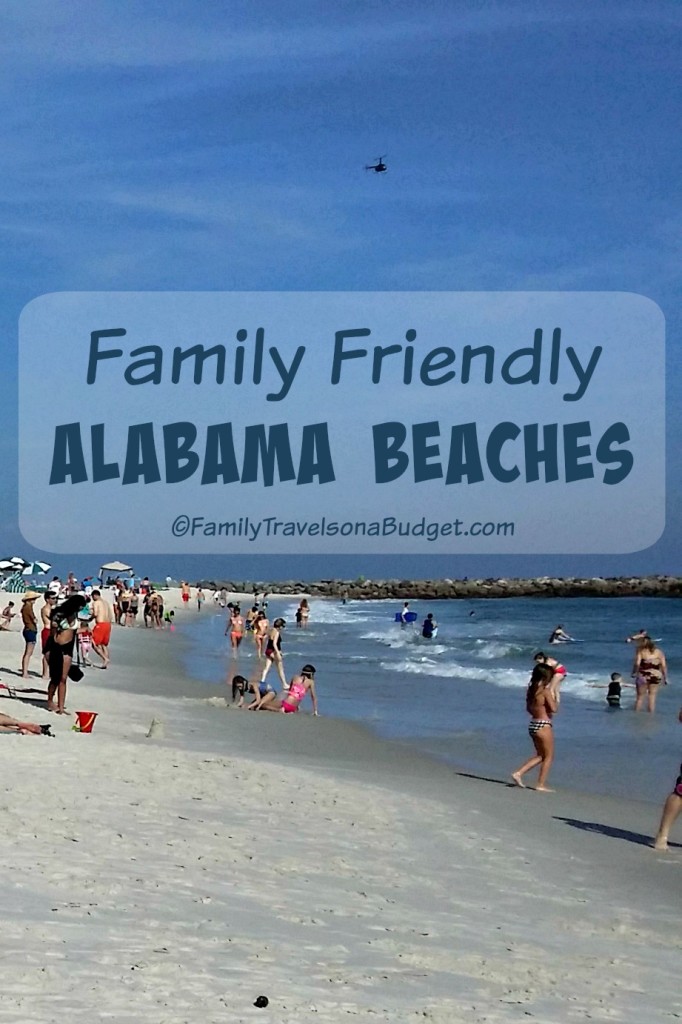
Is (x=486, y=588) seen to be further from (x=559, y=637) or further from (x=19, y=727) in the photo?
(x=19, y=727)

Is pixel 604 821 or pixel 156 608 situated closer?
pixel 604 821

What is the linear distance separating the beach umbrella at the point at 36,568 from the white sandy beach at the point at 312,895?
215 ft

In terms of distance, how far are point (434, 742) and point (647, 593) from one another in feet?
361

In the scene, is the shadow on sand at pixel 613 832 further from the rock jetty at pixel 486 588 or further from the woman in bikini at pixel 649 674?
the rock jetty at pixel 486 588

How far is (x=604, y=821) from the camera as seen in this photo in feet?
37.2

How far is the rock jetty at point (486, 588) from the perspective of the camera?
123 metres

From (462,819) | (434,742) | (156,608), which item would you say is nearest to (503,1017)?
(462,819)

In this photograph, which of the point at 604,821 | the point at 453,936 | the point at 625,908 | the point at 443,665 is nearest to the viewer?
the point at 453,936

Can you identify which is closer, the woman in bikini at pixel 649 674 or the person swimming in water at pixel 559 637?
the woman in bikini at pixel 649 674

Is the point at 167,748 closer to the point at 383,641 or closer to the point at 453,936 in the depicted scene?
the point at 453,936

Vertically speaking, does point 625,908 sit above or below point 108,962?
below

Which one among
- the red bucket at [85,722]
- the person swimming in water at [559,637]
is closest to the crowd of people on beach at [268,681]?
the red bucket at [85,722]

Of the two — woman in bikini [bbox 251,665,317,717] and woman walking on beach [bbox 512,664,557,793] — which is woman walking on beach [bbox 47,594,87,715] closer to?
woman in bikini [bbox 251,665,317,717]

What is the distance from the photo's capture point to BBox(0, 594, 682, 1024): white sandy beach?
5199mm
